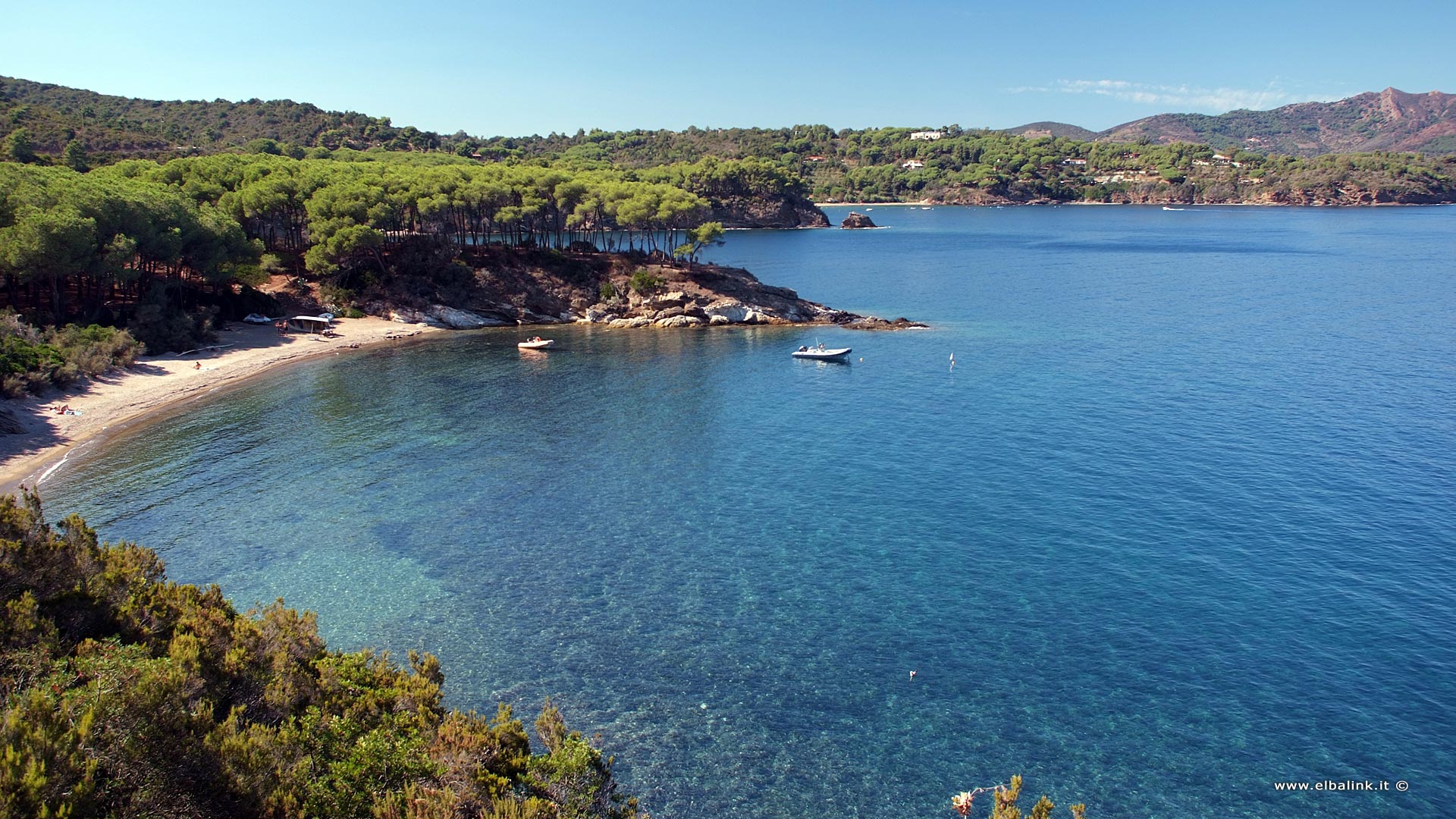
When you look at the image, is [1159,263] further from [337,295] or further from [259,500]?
[259,500]

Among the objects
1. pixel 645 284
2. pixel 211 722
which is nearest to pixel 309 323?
pixel 645 284

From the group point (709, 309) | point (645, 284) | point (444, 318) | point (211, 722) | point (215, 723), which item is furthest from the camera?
point (645, 284)

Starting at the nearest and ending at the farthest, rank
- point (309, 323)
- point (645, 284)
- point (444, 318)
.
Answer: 1. point (309, 323)
2. point (444, 318)
3. point (645, 284)

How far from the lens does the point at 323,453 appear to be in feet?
166

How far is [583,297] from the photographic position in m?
97.9

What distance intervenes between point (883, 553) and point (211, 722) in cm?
2752

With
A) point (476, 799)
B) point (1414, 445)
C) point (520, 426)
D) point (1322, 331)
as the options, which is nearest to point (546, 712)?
point (476, 799)

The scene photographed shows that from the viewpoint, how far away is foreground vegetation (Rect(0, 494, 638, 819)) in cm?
1408

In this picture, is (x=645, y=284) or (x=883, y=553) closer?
(x=883, y=553)

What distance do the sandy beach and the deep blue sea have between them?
2432 millimetres

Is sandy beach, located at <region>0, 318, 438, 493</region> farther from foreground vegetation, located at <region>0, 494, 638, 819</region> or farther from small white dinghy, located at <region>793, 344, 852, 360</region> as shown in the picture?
small white dinghy, located at <region>793, 344, 852, 360</region>

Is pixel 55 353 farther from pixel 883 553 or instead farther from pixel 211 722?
pixel 883 553

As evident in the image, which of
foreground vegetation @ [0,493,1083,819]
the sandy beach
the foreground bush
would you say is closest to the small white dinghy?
the sandy beach

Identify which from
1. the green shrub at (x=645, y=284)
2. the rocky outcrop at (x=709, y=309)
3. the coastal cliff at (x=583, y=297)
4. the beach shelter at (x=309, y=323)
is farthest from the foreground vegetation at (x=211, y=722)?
the green shrub at (x=645, y=284)
